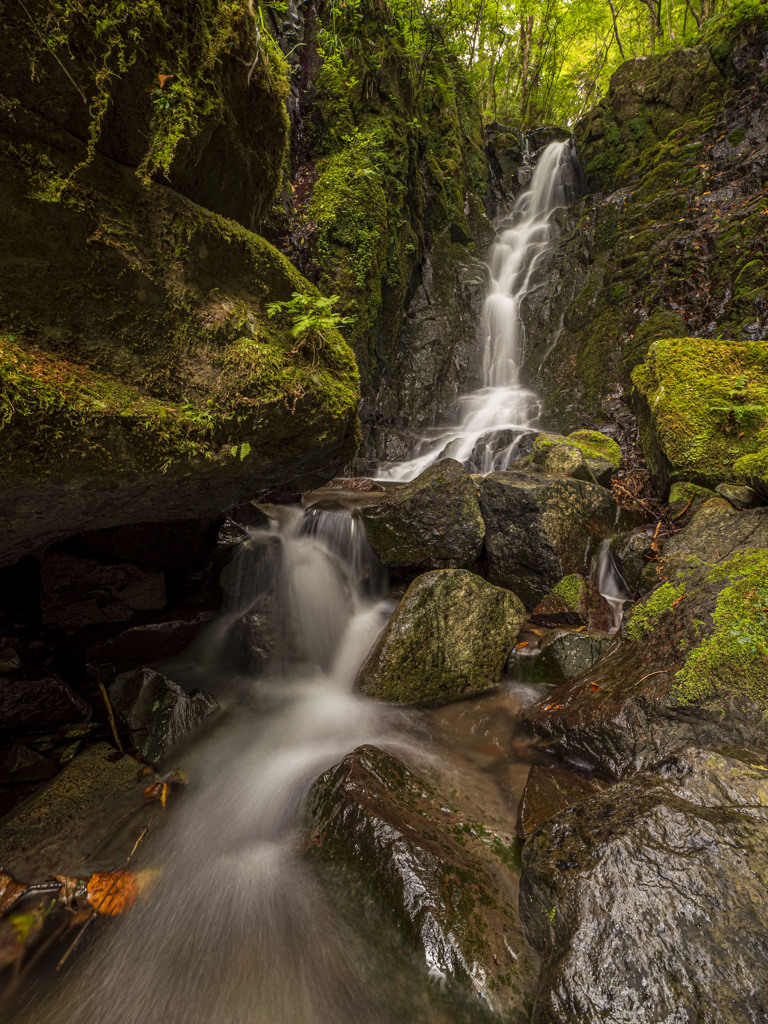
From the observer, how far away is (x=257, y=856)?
→ 273 centimetres

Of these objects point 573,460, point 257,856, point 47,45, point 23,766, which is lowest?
point 257,856

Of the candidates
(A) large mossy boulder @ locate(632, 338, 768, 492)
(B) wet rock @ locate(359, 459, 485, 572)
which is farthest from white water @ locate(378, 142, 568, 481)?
(B) wet rock @ locate(359, 459, 485, 572)

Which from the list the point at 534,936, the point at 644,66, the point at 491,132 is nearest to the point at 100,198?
the point at 534,936

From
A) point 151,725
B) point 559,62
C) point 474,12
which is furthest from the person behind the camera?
point 559,62

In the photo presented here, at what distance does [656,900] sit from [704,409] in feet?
18.6

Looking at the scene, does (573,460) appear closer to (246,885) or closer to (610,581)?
(610,581)

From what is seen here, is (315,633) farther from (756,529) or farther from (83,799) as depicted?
(756,529)

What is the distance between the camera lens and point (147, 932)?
2289 millimetres

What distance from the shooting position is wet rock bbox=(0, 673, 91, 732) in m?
3.46

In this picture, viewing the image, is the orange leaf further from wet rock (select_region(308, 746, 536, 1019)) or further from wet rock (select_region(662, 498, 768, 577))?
wet rock (select_region(662, 498, 768, 577))

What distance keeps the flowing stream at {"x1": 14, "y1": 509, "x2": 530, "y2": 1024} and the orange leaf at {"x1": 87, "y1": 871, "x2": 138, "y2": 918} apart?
2.6 inches

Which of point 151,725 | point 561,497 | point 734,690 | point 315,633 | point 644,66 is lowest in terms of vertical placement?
point 315,633

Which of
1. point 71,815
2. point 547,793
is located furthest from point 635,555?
point 71,815

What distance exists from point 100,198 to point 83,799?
355 cm
